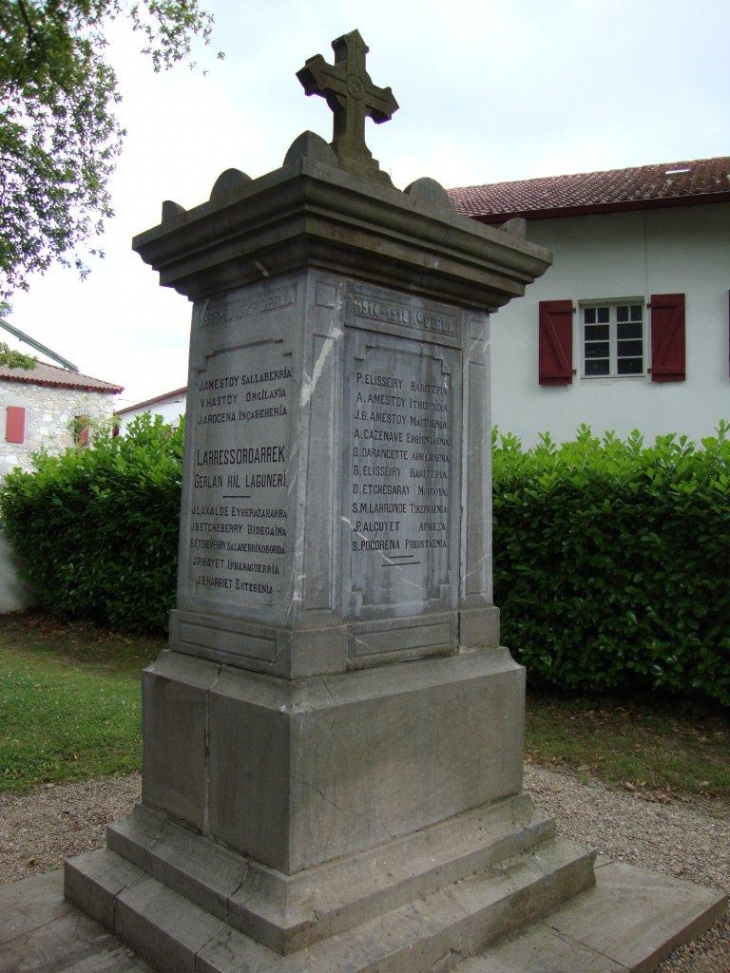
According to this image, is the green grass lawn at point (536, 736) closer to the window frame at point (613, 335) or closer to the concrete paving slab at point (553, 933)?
the concrete paving slab at point (553, 933)

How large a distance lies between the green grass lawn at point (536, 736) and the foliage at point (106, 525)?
1.80 metres

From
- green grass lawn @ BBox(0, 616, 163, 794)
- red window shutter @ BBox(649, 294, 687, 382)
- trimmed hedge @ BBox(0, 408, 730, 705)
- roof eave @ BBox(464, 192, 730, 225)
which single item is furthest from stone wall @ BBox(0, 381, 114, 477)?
trimmed hedge @ BBox(0, 408, 730, 705)

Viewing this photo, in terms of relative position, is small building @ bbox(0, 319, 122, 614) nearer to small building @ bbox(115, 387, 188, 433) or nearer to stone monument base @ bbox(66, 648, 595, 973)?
small building @ bbox(115, 387, 188, 433)

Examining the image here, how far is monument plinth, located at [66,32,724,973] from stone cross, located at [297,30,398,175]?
0.03 ft

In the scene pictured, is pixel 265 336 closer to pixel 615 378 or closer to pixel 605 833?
pixel 605 833

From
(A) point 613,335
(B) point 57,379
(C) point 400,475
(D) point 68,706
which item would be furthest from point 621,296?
(B) point 57,379

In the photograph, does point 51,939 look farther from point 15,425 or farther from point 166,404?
point 166,404

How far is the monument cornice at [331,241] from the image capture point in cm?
287

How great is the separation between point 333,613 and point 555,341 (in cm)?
1131

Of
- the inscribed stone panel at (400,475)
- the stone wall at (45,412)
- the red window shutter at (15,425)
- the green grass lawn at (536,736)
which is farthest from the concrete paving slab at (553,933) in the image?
the red window shutter at (15,425)

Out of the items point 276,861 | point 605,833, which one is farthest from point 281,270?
point 605,833

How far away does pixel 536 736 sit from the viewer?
649 cm

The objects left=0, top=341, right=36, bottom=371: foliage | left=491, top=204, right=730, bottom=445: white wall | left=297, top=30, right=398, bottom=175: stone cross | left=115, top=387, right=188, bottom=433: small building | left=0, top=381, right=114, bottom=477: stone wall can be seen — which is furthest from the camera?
left=115, top=387, right=188, bottom=433: small building

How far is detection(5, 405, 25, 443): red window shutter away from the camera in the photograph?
100 ft
